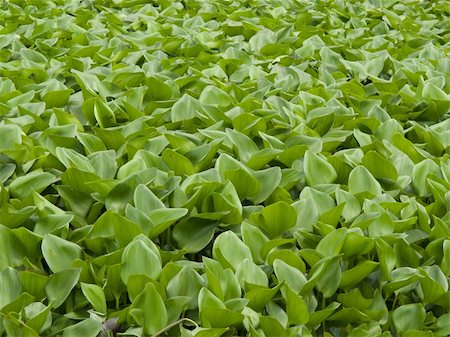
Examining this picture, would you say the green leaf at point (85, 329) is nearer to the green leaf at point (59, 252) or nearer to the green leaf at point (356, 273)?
→ the green leaf at point (59, 252)

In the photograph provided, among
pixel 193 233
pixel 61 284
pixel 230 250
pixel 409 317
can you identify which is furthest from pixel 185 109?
pixel 409 317

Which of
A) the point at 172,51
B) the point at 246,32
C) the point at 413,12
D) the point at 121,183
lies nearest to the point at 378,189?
the point at 121,183

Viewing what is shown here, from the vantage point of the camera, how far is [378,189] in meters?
1.90

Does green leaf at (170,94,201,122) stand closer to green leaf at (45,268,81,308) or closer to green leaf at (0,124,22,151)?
green leaf at (0,124,22,151)

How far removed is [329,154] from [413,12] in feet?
7.26

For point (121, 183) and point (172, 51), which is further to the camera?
point (172, 51)

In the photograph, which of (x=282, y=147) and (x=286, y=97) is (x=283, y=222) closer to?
(x=282, y=147)

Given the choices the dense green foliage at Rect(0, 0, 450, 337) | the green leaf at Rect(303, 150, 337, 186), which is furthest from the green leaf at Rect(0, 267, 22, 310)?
the green leaf at Rect(303, 150, 337, 186)

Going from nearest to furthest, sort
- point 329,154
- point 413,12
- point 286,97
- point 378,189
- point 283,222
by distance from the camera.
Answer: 1. point 283,222
2. point 378,189
3. point 329,154
4. point 286,97
5. point 413,12

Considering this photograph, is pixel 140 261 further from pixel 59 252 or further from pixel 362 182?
pixel 362 182

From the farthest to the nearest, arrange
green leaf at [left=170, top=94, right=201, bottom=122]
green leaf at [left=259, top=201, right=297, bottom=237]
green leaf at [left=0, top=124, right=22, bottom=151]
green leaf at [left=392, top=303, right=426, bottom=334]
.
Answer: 1. green leaf at [left=170, top=94, right=201, bottom=122]
2. green leaf at [left=0, top=124, right=22, bottom=151]
3. green leaf at [left=259, top=201, right=297, bottom=237]
4. green leaf at [left=392, top=303, right=426, bottom=334]

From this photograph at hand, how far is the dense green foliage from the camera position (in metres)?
1.54

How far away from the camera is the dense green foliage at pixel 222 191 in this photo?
154 centimetres

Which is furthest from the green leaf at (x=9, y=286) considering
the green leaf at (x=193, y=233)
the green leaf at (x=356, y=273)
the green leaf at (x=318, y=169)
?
the green leaf at (x=318, y=169)
